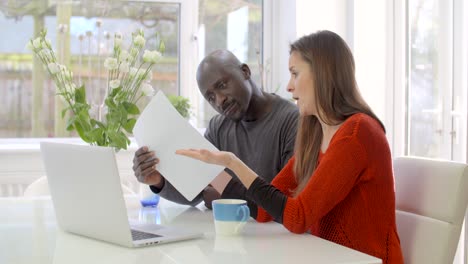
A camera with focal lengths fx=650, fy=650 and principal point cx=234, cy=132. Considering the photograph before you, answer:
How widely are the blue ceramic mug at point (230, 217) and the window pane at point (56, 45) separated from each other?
2.22m

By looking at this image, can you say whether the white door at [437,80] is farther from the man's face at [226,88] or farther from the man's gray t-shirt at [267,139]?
the man's face at [226,88]

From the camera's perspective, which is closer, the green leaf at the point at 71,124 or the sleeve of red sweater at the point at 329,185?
the sleeve of red sweater at the point at 329,185

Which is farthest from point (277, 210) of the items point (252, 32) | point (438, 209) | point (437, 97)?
point (252, 32)

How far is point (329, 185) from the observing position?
1526 mm

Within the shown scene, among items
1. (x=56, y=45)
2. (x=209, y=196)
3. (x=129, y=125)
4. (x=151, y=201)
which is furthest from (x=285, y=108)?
(x=56, y=45)

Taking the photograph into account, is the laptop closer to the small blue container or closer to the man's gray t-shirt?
the small blue container

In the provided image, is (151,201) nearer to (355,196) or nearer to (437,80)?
(355,196)

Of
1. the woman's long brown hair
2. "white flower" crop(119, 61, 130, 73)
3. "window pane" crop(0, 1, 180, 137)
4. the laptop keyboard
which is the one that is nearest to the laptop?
the laptop keyboard

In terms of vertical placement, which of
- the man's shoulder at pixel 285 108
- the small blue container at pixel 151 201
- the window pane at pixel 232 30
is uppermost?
the window pane at pixel 232 30

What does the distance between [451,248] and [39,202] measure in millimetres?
1318

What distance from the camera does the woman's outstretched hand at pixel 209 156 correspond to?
1.55 meters

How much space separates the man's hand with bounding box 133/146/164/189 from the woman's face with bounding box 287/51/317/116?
41 cm

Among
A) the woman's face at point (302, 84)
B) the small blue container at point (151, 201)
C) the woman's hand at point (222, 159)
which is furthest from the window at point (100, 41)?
the woman's hand at point (222, 159)

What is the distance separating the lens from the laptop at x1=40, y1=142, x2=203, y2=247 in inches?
55.2
